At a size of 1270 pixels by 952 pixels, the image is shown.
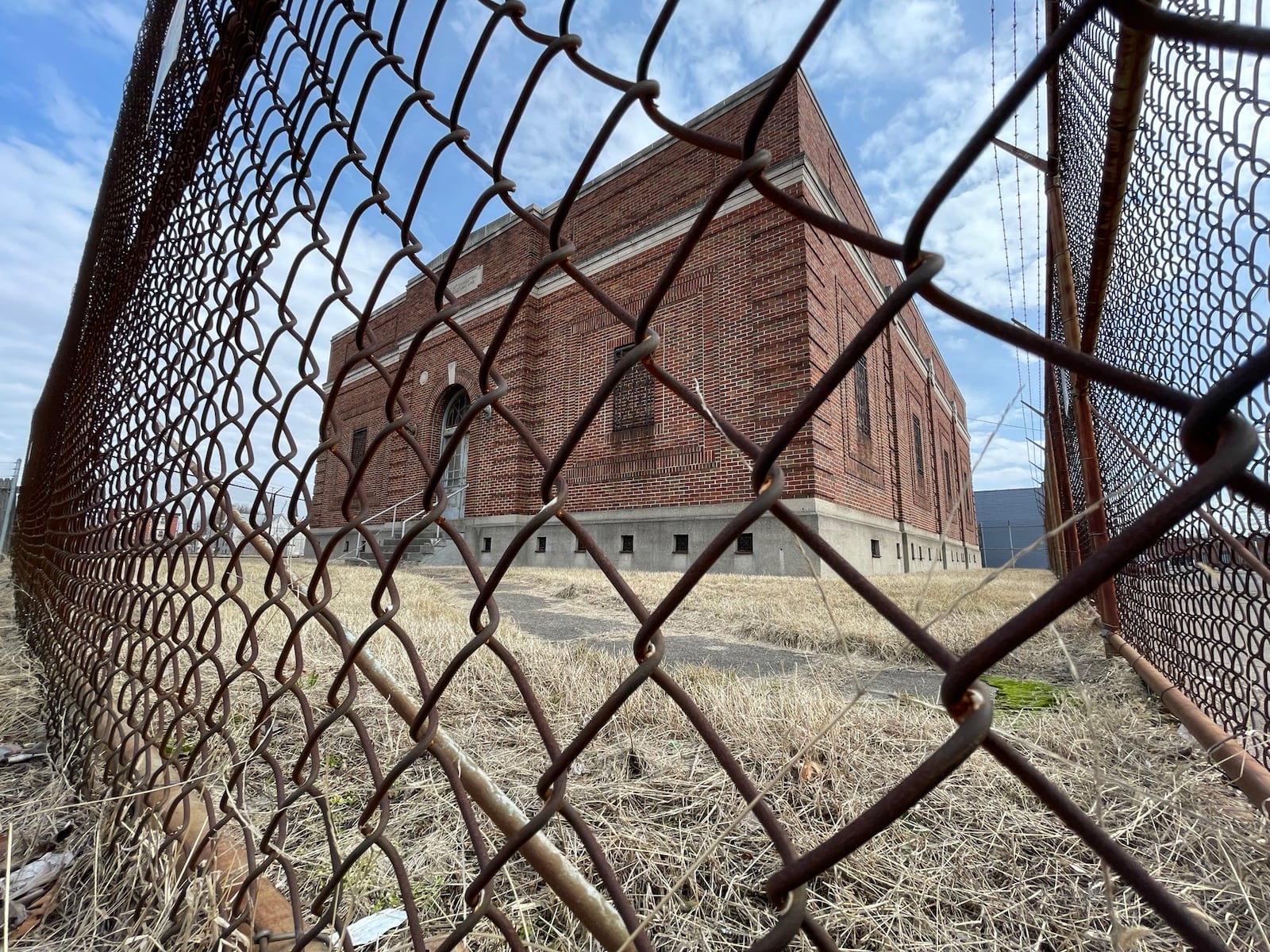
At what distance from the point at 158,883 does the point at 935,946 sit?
1189 mm

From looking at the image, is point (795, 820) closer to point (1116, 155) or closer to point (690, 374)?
point (1116, 155)

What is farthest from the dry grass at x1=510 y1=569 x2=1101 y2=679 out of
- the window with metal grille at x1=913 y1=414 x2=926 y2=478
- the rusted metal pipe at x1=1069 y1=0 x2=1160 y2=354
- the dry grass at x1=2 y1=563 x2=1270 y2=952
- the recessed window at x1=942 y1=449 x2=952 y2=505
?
the recessed window at x1=942 y1=449 x2=952 y2=505

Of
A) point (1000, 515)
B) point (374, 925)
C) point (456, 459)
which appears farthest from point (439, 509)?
point (1000, 515)

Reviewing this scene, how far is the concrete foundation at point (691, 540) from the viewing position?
742cm

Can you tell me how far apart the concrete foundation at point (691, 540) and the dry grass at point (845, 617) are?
4.03 ft

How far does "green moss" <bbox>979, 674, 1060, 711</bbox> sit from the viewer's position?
6.13 feet

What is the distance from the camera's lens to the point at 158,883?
0.95 metres

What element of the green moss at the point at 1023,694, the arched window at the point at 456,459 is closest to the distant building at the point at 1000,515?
the arched window at the point at 456,459

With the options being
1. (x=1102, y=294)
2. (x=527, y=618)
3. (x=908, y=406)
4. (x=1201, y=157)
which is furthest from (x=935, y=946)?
(x=908, y=406)

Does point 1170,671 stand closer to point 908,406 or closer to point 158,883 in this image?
point 158,883

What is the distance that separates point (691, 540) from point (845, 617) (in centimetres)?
486

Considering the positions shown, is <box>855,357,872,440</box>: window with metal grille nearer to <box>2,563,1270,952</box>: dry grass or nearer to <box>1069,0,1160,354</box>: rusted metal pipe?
<box>1069,0,1160,354</box>: rusted metal pipe

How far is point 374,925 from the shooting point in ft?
2.81

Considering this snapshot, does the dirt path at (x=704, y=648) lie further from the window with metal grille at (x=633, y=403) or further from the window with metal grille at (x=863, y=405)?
the window with metal grille at (x=863, y=405)
